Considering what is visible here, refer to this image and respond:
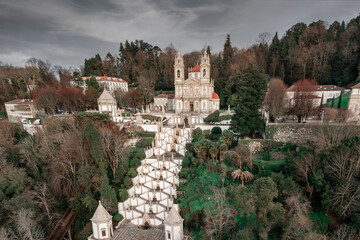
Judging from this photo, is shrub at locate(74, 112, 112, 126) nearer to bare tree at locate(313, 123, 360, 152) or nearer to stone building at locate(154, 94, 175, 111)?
stone building at locate(154, 94, 175, 111)

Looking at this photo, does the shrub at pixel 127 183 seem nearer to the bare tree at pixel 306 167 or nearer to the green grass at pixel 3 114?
the bare tree at pixel 306 167

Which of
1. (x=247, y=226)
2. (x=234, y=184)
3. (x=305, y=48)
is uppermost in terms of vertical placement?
(x=305, y=48)

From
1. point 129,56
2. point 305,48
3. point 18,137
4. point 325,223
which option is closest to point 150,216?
point 325,223

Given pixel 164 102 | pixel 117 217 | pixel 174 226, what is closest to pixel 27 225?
pixel 117 217

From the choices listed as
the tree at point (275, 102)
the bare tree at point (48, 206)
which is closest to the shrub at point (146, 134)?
the bare tree at point (48, 206)

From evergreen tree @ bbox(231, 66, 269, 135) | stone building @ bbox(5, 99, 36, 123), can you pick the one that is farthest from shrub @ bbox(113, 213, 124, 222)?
stone building @ bbox(5, 99, 36, 123)

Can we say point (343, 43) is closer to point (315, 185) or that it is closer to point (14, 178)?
point (315, 185)

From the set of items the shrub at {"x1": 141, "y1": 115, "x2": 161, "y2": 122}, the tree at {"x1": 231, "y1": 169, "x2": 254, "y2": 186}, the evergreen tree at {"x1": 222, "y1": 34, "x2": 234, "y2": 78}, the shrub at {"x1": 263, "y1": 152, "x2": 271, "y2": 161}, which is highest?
the evergreen tree at {"x1": 222, "y1": 34, "x2": 234, "y2": 78}
